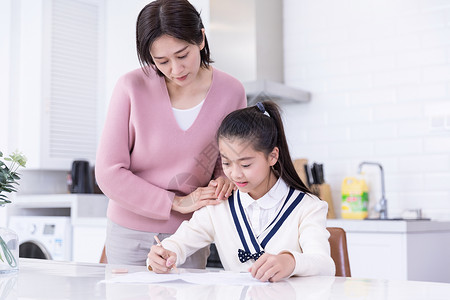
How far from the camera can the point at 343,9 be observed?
139 inches

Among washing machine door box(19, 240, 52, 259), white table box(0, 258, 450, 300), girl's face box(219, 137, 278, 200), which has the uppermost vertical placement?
girl's face box(219, 137, 278, 200)

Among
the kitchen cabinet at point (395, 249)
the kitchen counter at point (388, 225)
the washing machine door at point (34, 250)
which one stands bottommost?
the washing machine door at point (34, 250)

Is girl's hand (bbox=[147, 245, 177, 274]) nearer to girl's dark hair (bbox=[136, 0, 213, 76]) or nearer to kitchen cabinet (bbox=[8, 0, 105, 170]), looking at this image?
girl's dark hair (bbox=[136, 0, 213, 76])

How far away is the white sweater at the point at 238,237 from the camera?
1443 mm

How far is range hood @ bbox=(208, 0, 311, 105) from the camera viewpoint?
352 cm

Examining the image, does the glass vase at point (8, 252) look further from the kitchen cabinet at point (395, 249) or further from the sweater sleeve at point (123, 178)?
the kitchen cabinet at point (395, 249)

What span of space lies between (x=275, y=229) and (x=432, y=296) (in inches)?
23.8

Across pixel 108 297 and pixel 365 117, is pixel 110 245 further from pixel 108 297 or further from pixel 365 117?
pixel 365 117

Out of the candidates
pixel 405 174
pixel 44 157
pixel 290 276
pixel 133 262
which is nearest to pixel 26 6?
pixel 44 157

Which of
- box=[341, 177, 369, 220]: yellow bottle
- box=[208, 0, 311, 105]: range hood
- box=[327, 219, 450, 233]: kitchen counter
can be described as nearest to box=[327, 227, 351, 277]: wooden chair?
box=[327, 219, 450, 233]: kitchen counter

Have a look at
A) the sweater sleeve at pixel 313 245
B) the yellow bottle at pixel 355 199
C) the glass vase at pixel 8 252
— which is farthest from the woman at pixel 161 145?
the yellow bottle at pixel 355 199

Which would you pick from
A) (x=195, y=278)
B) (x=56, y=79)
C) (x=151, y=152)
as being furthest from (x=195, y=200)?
(x=56, y=79)

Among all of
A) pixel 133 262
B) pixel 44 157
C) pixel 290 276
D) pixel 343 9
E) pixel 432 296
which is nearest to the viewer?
pixel 432 296

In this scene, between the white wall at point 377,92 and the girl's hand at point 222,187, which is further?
the white wall at point 377,92
